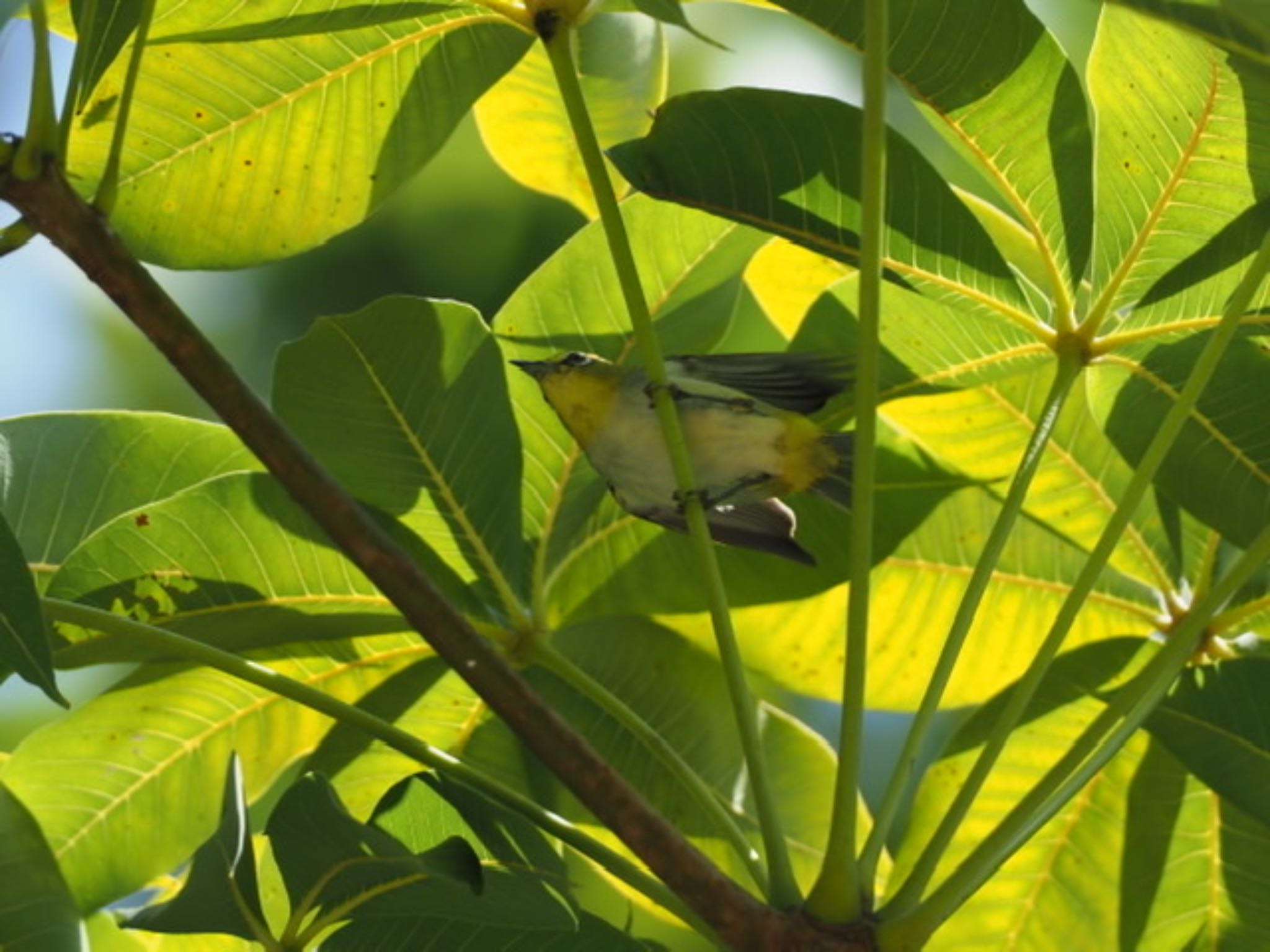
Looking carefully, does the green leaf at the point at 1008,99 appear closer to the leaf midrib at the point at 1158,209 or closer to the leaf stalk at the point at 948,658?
the leaf midrib at the point at 1158,209

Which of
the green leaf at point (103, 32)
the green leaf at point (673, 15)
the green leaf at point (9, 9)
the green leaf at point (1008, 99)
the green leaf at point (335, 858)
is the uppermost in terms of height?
the green leaf at point (1008, 99)

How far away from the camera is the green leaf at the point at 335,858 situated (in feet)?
4.19

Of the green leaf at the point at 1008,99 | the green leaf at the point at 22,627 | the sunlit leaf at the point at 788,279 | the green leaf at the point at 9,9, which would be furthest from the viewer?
the sunlit leaf at the point at 788,279

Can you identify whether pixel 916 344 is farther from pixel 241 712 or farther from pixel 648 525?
pixel 241 712

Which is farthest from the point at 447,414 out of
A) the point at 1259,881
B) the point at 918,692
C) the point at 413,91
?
the point at 1259,881

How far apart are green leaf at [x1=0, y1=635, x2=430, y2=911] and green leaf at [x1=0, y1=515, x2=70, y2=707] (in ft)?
1.69

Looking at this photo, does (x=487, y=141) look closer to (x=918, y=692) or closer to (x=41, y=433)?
(x=41, y=433)

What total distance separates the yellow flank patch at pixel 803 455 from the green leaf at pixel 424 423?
0.35 metres

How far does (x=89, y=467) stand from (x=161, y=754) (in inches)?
11.7

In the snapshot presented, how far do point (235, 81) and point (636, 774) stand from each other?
79 centimetres

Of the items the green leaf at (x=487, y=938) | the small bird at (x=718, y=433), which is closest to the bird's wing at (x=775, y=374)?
the small bird at (x=718, y=433)

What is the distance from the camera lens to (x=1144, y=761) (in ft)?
6.06

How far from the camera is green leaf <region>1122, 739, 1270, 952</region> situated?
1835mm

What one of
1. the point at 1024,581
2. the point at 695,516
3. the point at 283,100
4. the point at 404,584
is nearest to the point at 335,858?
the point at 404,584
